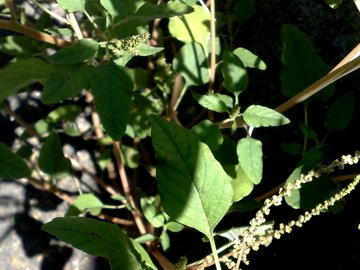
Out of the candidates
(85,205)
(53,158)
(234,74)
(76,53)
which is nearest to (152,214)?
(85,205)

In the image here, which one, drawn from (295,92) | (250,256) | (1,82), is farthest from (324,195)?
(1,82)

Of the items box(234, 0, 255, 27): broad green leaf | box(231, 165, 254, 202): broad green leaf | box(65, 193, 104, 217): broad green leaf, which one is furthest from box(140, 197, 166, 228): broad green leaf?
box(234, 0, 255, 27): broad green leaf

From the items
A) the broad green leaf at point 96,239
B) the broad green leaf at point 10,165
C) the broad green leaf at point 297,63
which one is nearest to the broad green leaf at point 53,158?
the broad green leaf at point 10,165

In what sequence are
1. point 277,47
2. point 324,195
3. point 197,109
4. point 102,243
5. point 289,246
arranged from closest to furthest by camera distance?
1. point 102,243
2. point 324,195
3. point 289,246
4. point 277,47
5. point 197,109

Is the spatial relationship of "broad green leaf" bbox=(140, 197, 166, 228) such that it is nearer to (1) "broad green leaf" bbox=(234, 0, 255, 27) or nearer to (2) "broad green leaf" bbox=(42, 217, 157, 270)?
(2) "broad green leaf" bbox=(42, 217, 157, 270)

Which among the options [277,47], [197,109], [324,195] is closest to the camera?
[324,195]

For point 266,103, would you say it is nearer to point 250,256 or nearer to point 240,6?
point 240,6

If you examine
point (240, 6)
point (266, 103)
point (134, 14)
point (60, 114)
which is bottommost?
point (60, 114)

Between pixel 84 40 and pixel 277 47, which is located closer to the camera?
pixel 84 40
